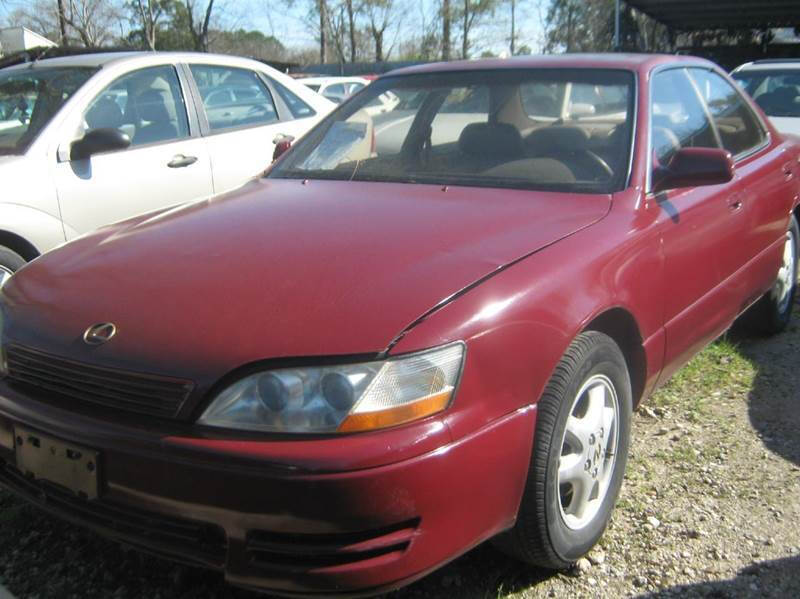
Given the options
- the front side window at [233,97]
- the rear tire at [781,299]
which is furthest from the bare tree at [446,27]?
the rear tire at [781,299]

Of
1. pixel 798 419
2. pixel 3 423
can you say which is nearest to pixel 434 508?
pixel 3 423

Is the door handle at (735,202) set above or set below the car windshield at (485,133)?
below

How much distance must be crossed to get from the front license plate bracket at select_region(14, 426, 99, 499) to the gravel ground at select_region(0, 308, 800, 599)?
473 mm

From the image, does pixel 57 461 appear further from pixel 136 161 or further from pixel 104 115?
pixel 104 115

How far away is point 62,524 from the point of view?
282cm

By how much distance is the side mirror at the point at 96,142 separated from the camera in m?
4.45

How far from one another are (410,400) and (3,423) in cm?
118

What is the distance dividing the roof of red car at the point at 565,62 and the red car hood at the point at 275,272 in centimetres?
81

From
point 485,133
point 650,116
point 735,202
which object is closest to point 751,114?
point 735,202

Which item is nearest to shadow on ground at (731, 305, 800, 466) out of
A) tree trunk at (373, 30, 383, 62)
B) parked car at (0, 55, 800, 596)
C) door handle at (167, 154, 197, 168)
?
parked car at (0, 55, 800, 596)

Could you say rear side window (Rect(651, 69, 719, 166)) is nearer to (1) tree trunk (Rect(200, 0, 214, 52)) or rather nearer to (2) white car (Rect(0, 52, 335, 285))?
(2) white car (Rect(0, 52, 335, 285))

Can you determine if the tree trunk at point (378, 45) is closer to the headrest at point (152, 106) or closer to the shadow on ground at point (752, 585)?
the headrest at point (152, 106)

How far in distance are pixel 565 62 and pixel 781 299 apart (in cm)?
209

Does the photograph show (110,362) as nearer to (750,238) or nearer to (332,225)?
(332,225)
